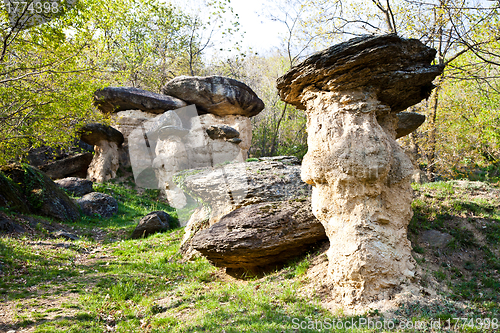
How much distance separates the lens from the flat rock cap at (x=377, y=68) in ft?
18.4

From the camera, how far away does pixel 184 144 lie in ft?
58.4

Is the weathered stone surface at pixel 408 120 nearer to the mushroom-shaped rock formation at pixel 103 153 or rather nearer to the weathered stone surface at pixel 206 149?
the weathered stone surface at pixel 206 149

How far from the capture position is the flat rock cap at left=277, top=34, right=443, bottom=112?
5.61 m

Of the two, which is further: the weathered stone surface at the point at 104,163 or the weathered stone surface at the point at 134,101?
the weathered stone surface at the point at 134,101

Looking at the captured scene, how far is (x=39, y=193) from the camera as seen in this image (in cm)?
1160

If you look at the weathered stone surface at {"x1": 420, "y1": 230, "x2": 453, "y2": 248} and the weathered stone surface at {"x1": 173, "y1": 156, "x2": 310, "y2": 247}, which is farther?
the weathered stone surface at {"x1": 173, "y1": 156, "x2": 310, "y2": 247}

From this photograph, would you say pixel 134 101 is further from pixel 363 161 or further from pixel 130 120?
pixel 363 161

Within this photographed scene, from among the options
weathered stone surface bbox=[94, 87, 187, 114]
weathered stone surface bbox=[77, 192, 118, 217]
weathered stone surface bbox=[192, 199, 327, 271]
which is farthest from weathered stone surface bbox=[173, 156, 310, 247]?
weathered stone surface bbox=[94, 87, 187, 114]

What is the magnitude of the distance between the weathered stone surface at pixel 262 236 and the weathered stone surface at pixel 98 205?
804cm

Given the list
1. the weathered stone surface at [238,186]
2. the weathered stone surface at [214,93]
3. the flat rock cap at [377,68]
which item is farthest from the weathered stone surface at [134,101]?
the flat rock cap at [377,68]

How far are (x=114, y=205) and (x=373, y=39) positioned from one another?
40.9 feet

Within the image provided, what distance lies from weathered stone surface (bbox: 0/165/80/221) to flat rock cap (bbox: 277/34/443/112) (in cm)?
1010

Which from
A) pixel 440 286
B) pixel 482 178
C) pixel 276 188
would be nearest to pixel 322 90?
pixel 276 188

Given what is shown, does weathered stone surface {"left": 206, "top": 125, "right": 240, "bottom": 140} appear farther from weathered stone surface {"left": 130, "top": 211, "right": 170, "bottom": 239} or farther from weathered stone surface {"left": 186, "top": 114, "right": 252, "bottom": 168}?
weathered stone surface {"left": 130, "top": 211, "right": 170, "bottom": 239}
